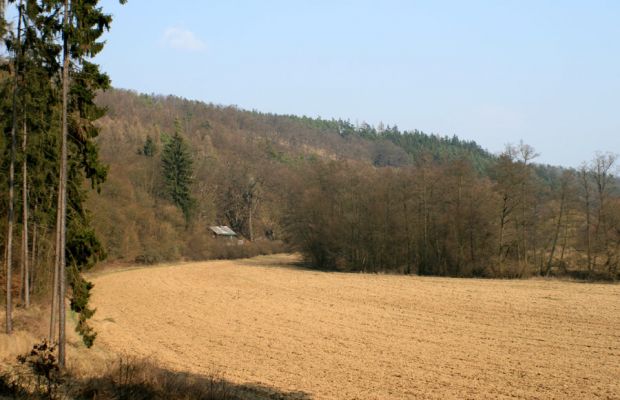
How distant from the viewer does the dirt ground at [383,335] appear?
51.5ft

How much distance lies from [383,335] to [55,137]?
574 inches

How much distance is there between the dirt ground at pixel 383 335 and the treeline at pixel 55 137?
407cm

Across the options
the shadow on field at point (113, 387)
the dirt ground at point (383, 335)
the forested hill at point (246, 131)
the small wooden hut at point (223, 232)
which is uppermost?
the forested hill at point (246, 131)

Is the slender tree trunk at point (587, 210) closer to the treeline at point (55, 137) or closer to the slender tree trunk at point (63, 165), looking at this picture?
the treeline at point (55, 137)

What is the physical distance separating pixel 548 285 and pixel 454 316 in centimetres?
1591

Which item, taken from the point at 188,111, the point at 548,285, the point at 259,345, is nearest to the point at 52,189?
the point at 259,345

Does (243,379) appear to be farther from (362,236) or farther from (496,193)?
(362,236)

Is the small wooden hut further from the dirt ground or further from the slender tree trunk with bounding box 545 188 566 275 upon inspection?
the slender tree trunk with bounding box 545 188 566 275

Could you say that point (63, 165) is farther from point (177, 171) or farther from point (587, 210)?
point (177, 171)

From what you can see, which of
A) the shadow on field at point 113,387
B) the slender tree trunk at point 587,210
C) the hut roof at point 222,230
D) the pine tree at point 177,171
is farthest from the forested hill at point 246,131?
→ the shadow on field at point 113,387

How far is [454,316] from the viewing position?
2794cm

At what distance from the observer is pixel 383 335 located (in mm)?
23156

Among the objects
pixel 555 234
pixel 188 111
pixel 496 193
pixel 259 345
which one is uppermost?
pixel 188 111

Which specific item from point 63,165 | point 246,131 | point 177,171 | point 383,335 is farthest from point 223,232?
point 246,131
